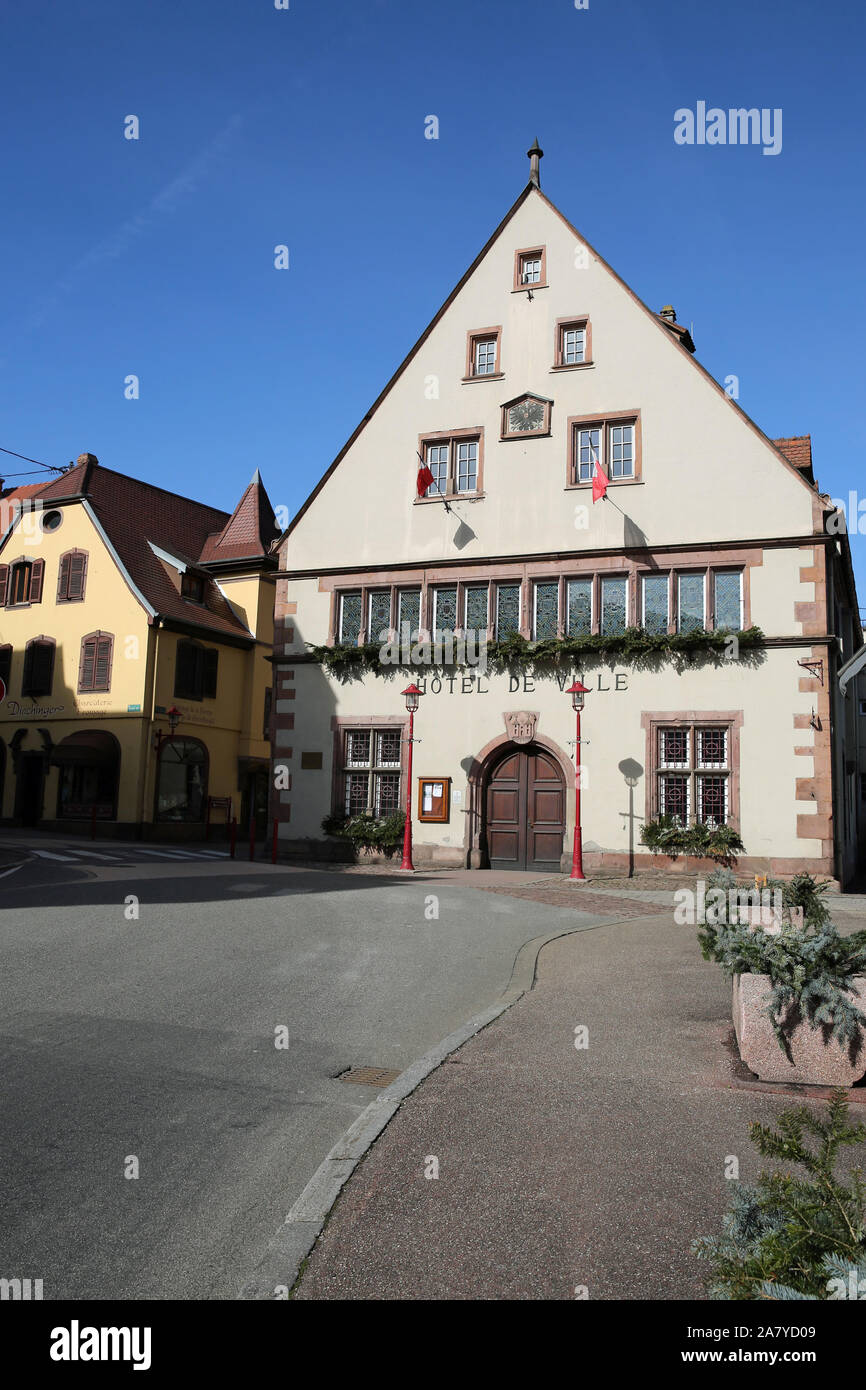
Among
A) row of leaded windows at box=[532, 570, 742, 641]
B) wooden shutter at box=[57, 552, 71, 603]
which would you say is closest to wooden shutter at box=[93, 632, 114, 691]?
wooden shutter at box=[57, 552, 71, 603]

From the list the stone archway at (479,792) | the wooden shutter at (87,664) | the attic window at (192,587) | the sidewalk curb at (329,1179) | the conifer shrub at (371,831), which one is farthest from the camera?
the attic window at (192,587)

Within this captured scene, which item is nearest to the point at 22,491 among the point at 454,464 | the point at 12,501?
the point at 12,501

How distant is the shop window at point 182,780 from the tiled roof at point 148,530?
14.0ft

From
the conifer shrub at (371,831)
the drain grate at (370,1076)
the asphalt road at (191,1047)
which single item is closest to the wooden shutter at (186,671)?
the conifer shrub at (371,831)

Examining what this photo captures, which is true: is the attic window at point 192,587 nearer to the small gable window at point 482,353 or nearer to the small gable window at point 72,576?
the small gable window at point 72,576

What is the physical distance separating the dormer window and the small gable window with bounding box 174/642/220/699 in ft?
56.0

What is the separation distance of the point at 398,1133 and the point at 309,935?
264 inches

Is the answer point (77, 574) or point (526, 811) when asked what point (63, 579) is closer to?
point (77, 574)

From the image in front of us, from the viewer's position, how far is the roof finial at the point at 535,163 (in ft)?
84.7

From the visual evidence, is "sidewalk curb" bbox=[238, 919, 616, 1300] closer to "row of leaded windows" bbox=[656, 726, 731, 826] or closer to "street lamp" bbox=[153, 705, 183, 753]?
"row of leaded windows" bbox=[656, 726, 731, 826]

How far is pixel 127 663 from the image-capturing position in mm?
34688

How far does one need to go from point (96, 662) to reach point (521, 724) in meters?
17.8

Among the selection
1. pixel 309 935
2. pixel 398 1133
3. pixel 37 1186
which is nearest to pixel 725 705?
pixel 309 935
